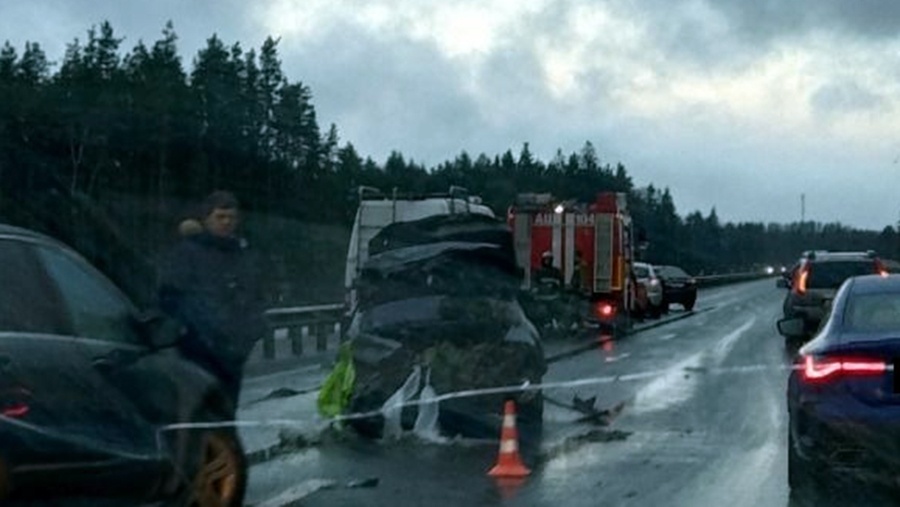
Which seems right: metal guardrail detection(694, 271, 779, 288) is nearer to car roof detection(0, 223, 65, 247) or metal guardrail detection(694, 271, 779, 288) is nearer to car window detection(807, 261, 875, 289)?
car window detection(807, 261, 875, 289)

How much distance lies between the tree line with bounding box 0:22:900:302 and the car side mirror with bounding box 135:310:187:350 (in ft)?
90.3

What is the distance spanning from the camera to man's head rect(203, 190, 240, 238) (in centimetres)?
1005

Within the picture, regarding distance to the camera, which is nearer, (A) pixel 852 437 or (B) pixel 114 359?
(B) pixel 114 359

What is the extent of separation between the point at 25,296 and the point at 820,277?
2355cm

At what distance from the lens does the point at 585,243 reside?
3416 centimetres

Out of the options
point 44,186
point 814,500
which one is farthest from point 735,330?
point 814,500

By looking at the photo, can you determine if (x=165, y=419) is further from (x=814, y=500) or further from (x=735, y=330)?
(x=735, y=330)

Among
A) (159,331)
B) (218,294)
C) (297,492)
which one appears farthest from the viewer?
(297,492)

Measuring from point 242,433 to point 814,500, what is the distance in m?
5.14

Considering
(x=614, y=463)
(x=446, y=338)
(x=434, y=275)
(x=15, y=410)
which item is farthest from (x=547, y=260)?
(x=15, y=410)

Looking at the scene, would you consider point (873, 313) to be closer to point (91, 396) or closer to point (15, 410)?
point (91, 396)

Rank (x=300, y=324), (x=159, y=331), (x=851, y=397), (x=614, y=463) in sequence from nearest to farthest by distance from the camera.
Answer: (x=159, y=331)
(x=851, y=397)
(x=614, y=463)
(x=300, y=324)

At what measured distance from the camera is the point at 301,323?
25.1 m

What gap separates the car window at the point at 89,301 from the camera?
7.38 metres
